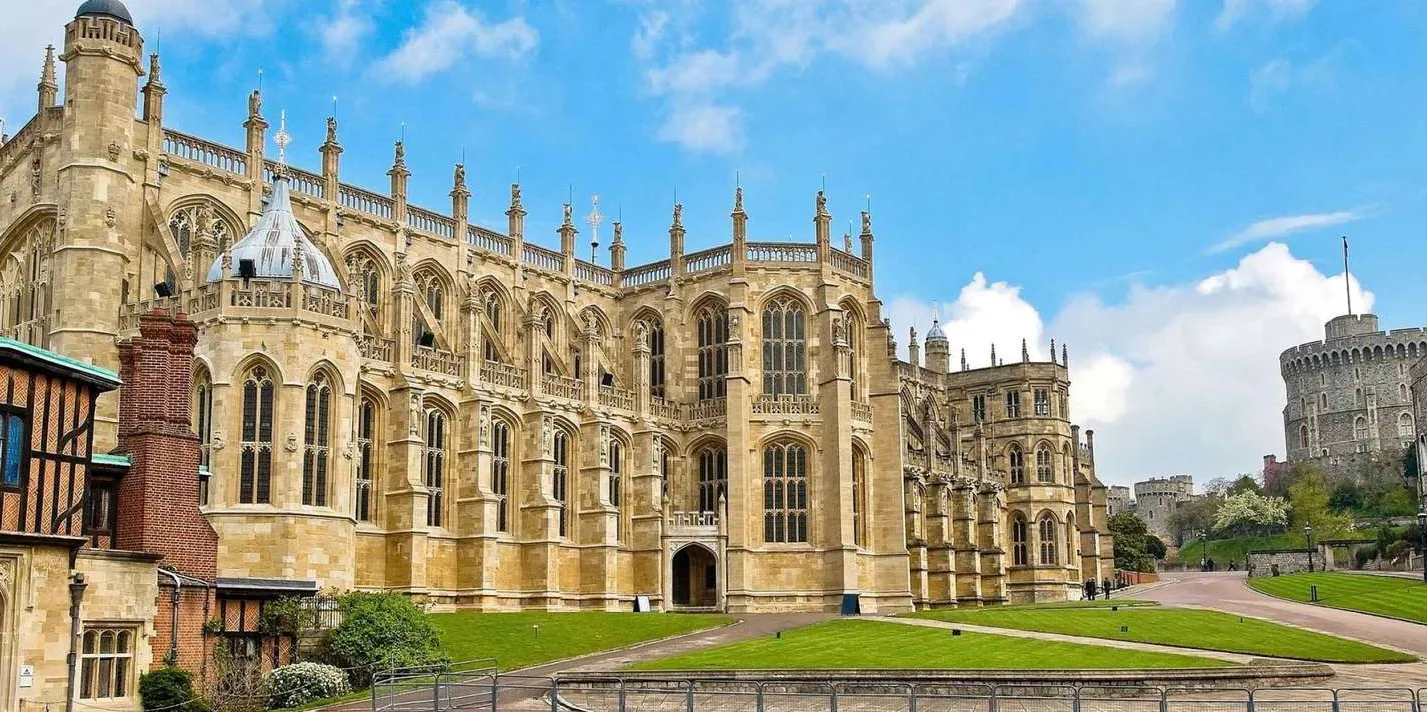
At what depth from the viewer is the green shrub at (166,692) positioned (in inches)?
1118

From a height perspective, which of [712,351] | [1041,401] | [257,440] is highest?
[712,351]

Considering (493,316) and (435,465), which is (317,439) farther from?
(493,316)

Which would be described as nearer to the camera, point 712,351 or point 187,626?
point 187,626

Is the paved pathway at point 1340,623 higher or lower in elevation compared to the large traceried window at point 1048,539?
lower

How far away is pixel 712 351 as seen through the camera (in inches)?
2491

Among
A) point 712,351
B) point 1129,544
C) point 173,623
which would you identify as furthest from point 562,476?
point 1129,544

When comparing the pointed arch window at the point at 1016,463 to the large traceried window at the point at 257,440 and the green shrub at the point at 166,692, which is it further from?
the green shrub at the point at 166,692

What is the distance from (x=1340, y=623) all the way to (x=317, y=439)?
1264 inches

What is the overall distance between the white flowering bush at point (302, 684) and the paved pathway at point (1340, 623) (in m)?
21.8

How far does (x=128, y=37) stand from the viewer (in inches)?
1763

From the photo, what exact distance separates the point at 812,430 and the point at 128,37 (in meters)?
31.2

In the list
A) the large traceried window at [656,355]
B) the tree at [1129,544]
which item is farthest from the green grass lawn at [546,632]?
the tree at [1129,544]

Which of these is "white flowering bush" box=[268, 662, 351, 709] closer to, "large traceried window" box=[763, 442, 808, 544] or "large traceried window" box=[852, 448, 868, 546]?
"large traceried window" box=[763, 442, 808, 544]

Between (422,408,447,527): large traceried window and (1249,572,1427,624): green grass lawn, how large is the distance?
33139 mm
